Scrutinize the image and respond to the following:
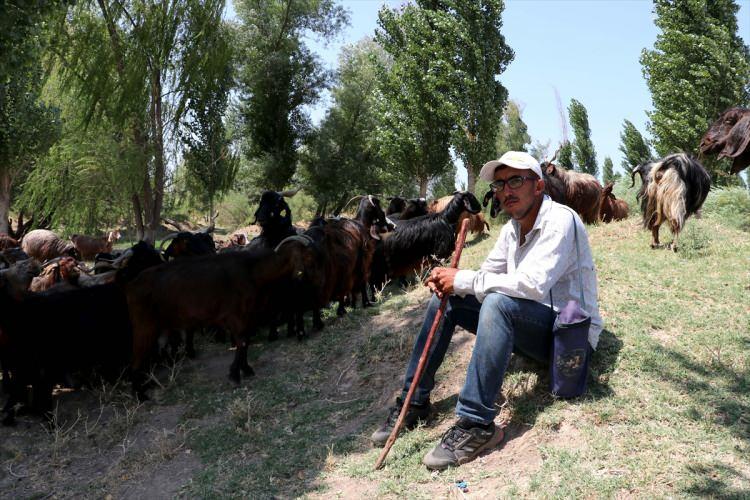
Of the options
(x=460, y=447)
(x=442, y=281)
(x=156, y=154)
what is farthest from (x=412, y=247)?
(x=156, y=154)

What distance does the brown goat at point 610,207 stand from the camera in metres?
11.9

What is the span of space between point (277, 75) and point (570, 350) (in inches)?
1033

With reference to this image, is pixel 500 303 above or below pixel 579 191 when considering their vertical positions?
below

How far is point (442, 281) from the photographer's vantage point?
3686 millimetres

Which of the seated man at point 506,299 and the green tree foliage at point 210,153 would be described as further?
the green tree foliage at point 210,153

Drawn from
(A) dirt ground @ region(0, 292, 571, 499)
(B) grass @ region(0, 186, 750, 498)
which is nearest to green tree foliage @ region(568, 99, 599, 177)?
A: (B) grass @ region(0, 186, 750, 498)

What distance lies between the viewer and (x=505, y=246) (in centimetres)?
400

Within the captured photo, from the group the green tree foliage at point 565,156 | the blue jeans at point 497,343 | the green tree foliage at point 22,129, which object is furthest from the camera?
the green tree foliage at point 565,156

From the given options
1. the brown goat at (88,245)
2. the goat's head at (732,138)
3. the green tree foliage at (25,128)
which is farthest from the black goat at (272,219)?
the green tree foliage at (25,128)

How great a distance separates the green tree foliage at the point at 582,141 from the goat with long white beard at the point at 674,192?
97.8 feet

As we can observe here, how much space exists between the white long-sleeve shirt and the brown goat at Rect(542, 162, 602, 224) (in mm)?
6609

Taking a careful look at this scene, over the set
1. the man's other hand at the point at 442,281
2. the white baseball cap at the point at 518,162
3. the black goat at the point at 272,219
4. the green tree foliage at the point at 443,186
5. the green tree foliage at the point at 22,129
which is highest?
the green tree foliage at the point at 22,129

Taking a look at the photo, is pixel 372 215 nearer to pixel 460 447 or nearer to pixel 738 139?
pixel 738 139

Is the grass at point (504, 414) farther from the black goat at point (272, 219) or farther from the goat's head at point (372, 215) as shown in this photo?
the goat's head at point (372, 215)
